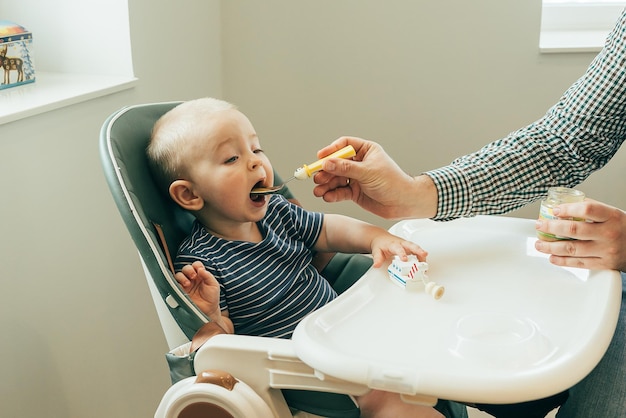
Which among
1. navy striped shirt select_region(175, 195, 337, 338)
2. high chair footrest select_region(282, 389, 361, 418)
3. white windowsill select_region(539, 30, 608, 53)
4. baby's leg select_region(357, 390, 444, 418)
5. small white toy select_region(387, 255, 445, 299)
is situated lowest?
baby's leg select_region(357, 390, 444, 418)

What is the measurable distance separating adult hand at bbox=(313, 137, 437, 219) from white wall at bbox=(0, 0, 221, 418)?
561mm

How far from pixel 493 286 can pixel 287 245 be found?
0.40m

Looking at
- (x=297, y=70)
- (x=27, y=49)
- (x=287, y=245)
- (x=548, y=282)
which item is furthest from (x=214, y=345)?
(x=297, y=70)

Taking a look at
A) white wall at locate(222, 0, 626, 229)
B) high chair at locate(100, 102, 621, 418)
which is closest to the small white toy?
high chair at locate(100, 102, 621, 418)

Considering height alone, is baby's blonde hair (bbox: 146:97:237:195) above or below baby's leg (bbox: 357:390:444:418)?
above

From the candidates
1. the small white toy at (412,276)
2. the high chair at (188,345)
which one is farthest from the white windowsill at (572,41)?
the high chair at (188,345)

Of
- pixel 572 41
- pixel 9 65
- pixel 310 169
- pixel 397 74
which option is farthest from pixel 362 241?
pixel 572 41

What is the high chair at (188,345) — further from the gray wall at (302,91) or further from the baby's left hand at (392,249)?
the gray wall at (302,91)

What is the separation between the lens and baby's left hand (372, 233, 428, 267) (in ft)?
4.17

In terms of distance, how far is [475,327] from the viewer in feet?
3.49

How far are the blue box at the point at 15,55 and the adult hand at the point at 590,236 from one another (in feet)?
3.70

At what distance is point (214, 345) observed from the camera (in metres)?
1.07

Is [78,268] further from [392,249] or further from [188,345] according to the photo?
[392,249]

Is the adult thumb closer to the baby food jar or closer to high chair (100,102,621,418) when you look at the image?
high chair (100,102,621,418)
